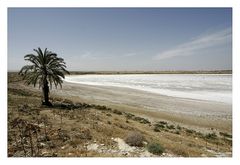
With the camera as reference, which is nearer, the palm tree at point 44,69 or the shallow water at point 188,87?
the palm tree at point 44,69

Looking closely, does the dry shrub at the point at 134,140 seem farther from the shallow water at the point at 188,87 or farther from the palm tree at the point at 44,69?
the shallow water at the point at 188,87

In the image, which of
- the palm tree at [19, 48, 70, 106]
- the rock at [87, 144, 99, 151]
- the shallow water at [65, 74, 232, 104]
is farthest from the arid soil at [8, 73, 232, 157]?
the shallow water at [65, 74, 232, 104]

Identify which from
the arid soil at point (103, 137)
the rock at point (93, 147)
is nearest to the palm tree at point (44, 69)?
the arid soil at point (103, 137)

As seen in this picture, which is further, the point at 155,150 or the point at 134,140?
the point at 134,140

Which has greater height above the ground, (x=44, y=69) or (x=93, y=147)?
(x=44, y=69)

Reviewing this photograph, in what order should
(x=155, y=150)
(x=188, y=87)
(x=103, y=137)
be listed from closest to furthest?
(x=155, y=150), (x=103, y=137), (x=188, y=87)

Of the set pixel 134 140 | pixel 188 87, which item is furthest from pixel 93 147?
pixel 188 87

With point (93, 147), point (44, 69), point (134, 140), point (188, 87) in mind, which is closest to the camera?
point (93, 147)

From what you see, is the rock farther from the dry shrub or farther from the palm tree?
the palm tree

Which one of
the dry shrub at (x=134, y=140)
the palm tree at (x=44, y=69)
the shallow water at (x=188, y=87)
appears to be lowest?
the dry shrub at (x=134, y=140)

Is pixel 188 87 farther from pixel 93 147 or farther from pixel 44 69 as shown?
pixel 93 147
